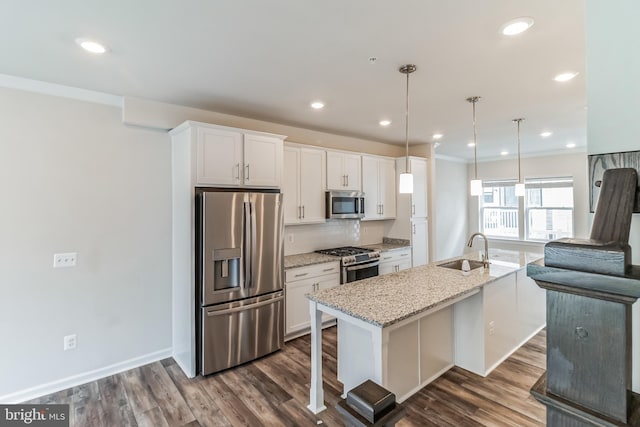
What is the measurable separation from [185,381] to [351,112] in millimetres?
3327

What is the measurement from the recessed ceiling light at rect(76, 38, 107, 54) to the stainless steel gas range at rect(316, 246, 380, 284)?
3147 mm

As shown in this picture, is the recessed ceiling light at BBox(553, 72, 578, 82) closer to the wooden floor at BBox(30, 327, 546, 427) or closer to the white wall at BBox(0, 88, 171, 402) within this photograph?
the wooden floor at BBox(30, 327, 546, 427)

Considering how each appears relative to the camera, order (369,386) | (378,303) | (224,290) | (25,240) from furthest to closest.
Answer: (224,290) → (25,240) → (378,303) → (369,386)

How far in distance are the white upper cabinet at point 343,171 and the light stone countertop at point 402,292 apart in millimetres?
1778

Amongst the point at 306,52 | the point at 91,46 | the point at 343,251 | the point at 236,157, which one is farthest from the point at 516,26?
the point at 343,251

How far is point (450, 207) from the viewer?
711cm

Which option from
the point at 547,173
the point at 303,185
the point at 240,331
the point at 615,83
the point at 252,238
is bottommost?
the point at 240,331

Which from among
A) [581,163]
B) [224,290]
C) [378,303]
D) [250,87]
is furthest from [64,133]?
[581,163]

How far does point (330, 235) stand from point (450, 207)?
375cm

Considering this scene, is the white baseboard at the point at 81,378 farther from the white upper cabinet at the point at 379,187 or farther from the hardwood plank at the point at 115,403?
the white upper cabinet at the point at 379,187

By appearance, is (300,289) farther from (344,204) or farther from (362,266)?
(344,204)

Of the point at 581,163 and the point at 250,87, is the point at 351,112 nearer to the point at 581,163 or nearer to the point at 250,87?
the point at 250,87

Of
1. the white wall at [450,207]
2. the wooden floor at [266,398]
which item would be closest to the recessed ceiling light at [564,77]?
the wooden floor at [266,398]

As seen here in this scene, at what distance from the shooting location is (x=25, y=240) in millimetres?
2633
